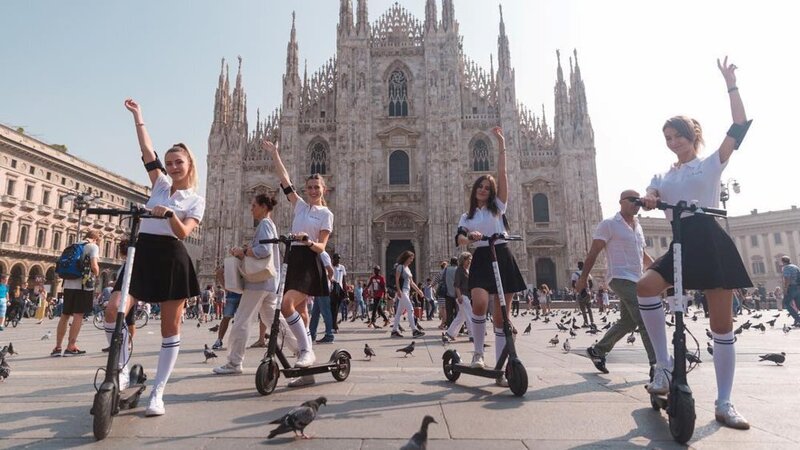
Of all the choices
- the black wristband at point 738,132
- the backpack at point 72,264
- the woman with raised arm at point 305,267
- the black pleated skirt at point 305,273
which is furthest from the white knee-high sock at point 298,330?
the backpack at point 72,264

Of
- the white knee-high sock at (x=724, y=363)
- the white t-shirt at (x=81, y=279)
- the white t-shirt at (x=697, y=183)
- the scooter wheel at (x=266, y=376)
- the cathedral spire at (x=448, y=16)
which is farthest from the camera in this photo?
the cathedral spire at (x=448, y=16)

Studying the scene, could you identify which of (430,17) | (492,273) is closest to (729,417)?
(492,273)

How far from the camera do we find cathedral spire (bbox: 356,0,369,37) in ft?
99.6

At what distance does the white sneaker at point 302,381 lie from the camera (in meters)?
3.71

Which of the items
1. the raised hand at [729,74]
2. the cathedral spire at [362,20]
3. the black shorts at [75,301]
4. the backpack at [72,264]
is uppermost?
the cathedral spire at [362,20]

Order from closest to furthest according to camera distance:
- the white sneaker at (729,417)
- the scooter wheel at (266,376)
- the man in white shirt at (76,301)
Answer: the white sneaker at (729,417)
the scooter wheel at (266,376)
the man in white shirt at (76,301)

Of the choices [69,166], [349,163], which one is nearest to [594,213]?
[349,163]

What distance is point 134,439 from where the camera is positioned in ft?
7.54

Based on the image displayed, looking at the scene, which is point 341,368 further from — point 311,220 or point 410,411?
point 311,220

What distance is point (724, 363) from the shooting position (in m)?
2.70

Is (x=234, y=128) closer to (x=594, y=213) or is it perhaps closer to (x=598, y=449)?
(x=594, y=213)

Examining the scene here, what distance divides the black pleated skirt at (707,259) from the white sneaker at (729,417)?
0.68 m

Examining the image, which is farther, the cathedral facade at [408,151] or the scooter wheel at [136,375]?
the cathedral facade at [408,151]

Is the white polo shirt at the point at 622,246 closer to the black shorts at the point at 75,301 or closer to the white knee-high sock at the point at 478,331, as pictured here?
the white knee-high sock at the point at 478,331
